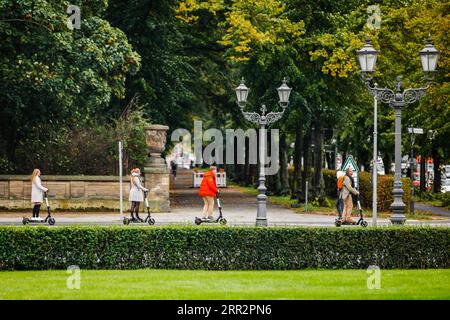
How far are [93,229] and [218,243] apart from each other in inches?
103

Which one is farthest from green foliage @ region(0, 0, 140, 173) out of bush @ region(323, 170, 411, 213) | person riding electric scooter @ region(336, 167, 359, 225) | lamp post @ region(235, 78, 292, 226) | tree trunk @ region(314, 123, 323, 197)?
bush @ region(323, 170, 411, 213)

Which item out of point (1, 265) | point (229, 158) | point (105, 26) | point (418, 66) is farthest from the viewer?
point (229, 158)

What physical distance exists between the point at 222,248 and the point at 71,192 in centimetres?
1845

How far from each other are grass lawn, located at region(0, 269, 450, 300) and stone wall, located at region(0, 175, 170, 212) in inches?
726

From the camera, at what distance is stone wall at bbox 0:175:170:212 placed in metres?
38.1

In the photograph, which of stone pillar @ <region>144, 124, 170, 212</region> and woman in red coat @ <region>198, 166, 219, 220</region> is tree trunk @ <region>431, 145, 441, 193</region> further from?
woman in red coat @ <region>198, 166, 219, 220</region>

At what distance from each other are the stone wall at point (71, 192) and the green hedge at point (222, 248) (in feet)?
58.0

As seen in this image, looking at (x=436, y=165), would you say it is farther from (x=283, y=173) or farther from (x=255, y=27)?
(x=255, y=27)

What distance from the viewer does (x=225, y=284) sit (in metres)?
17.6

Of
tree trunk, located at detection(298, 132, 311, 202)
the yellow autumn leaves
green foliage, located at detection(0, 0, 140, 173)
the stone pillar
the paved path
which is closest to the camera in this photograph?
green foliage, located at detection(0, 0, 140, 173)

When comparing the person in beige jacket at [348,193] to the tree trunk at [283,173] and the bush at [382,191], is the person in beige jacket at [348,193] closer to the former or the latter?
the bush at [382,191]
